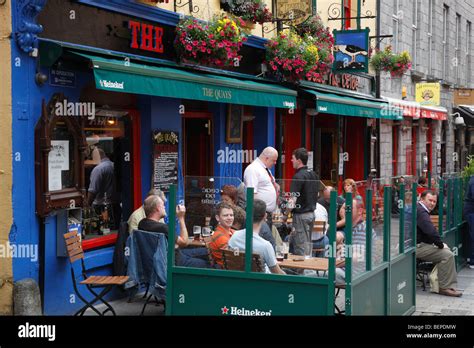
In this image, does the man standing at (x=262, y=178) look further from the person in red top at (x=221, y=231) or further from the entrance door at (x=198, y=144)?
the person in red top at (x=221, y=231)

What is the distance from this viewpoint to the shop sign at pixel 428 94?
23.2 m

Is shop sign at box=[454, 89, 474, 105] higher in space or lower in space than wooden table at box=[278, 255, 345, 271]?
higher

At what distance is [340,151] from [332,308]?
12.1 metres

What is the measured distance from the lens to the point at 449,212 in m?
12.2

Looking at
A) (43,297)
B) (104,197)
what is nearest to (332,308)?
(43,297)

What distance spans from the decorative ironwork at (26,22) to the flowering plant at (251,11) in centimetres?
513

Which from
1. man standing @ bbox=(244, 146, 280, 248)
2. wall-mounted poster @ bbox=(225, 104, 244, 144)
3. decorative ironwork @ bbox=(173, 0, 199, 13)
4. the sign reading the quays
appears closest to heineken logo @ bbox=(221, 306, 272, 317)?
man standing @ bbox=(244, 146, 280, 248)

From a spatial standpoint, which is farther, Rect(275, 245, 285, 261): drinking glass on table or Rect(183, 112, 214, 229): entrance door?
Rect(183, 112, 214, 229): entrance door

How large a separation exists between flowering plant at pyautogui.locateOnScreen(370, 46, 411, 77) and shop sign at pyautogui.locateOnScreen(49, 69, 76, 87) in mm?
11909

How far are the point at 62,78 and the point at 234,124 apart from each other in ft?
15.3

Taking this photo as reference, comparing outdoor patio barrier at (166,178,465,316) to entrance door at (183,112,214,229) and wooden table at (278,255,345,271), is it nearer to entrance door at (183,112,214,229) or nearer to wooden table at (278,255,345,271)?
wooden table at (278,255,345,271)

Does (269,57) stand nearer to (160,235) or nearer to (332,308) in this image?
(160,235)

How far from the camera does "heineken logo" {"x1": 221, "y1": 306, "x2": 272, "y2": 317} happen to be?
7.06 meters

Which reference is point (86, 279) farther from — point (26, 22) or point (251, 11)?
point (251, 11)
